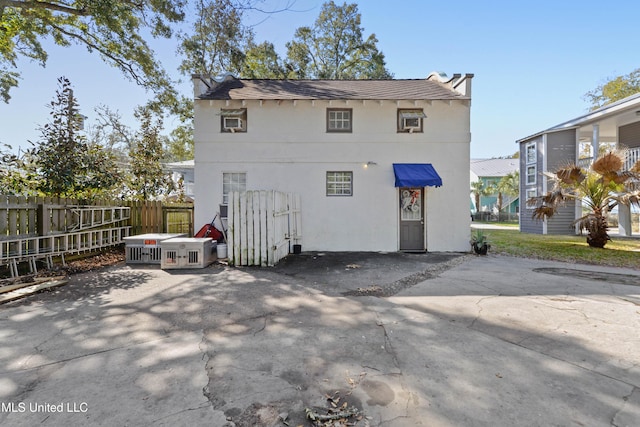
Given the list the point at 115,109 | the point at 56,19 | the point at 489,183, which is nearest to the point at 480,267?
the point at 56,19

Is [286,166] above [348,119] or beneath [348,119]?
beneath

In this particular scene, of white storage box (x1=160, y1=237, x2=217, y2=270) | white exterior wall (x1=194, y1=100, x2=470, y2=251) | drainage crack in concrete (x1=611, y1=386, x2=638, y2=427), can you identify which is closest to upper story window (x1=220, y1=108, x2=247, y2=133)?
white exterior wall (x1=194, y1=100, x2=470, y2=251)

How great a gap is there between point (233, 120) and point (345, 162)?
434 cm

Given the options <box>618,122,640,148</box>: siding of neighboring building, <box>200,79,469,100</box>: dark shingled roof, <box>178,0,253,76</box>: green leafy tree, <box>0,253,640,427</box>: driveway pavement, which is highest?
<box>178,0,253,76</box>: green leafy tree

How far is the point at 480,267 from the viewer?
8.00m

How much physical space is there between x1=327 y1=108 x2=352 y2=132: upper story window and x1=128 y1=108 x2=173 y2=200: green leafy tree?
864cm

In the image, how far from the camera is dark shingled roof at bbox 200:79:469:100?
34.1ft

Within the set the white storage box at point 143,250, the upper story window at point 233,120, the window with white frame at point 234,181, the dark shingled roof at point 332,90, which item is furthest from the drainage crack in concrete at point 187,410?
the dark shingled roof at point 332,90

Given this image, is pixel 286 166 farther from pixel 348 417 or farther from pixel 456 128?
pixel 348 417

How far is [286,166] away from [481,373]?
879cm

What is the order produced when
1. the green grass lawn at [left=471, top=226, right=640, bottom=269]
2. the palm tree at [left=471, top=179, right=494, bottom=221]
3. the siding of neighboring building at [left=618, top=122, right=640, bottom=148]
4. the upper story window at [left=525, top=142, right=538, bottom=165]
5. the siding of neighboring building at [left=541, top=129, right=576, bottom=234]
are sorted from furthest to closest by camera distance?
1. the palm tree at [left=471, top=179, right=494, bottom=221]
2. the upper story window at [left=525, top=142, right=538, bottom=165]
3. the siding of neighboring building at [left=541, top=129, right=576, bottom=234]
4. the siding of neighboring building at [left=618, top=122, right=640, bottom=148]
5. the green grass lawn at [left=471, top=226, right=640, bottom=269]

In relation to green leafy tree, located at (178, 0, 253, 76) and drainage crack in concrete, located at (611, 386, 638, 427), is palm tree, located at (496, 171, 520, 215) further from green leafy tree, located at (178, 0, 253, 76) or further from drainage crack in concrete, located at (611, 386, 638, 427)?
drainage crack in concrete, located at (611, 386, 638, 427)

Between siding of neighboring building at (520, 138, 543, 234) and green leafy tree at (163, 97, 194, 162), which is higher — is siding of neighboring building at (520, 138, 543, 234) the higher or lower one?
the lower one

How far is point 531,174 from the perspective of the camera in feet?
55.8
